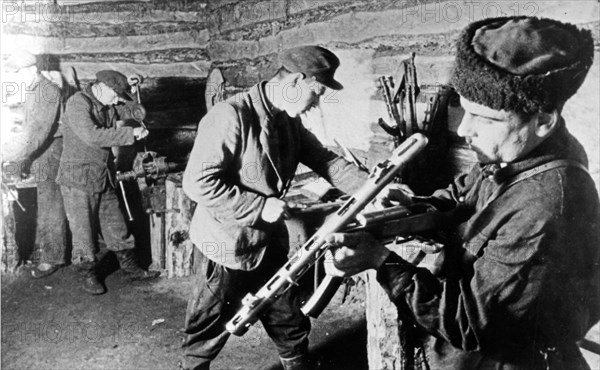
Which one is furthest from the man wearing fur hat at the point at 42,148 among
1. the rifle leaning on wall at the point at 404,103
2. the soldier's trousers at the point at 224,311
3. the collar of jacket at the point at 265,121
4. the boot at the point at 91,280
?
the rifle leaning on wall at the point at 404,103

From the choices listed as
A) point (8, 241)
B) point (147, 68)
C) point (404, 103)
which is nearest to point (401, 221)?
point (404, 103)

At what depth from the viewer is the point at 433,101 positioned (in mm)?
2715

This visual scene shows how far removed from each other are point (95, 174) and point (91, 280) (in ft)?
3.24

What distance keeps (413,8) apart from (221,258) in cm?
184

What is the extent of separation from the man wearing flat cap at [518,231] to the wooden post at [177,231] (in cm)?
309

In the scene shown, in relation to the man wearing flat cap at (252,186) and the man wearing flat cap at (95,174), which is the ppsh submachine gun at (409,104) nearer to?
the man wearing flat cap at (252,186)

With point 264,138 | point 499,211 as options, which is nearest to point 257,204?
point 264,138

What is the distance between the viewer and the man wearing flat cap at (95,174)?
4.38 meters

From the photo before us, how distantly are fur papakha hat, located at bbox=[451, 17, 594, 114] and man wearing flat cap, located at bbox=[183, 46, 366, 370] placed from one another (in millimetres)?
918

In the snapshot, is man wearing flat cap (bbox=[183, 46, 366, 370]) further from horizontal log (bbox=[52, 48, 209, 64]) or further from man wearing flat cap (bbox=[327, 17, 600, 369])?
horizontal log (bbox=[52, 48, 209, 64])

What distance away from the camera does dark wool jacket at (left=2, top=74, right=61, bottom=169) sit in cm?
450

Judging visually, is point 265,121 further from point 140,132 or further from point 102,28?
point 102,28

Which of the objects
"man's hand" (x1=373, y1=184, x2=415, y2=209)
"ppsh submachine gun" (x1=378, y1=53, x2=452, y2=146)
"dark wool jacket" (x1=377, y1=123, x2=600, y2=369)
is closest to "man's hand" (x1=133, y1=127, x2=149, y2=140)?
"ppsh submachine gun" (x1=378, y1=53, x2=452, y2=146)

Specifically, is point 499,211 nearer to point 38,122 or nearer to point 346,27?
point 346,27
